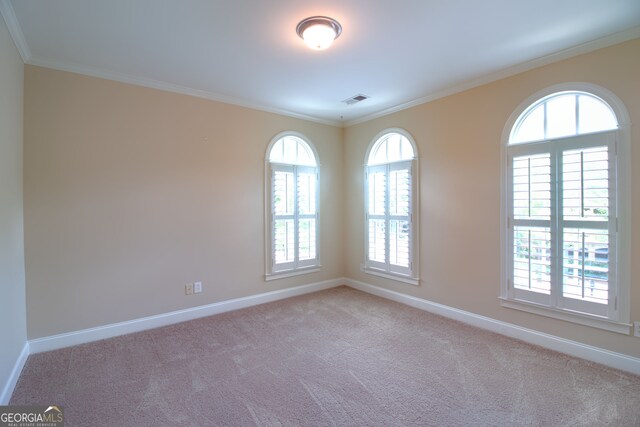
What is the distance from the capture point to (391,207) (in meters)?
4.29

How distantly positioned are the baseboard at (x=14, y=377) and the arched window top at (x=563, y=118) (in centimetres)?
465

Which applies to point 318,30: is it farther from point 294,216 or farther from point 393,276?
point 393,276

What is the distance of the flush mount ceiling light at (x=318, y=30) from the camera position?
2246 millimetres

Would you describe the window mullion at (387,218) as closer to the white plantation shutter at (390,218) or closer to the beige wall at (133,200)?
the white plantation shutter at (390,218)

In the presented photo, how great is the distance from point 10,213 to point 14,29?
1.40 meters

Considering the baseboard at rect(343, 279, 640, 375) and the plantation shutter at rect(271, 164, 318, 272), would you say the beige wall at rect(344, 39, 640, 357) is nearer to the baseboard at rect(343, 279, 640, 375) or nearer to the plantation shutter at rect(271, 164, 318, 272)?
the baseboard at rect(343, 279, 640, 375)

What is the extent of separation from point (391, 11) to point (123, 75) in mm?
2726

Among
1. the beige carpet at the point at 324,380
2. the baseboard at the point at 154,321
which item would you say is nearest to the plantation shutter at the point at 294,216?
the baseboard at the point at 154,321

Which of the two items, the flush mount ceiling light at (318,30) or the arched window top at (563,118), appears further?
the arched window top at (563,118)

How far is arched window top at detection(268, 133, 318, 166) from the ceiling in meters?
0.92

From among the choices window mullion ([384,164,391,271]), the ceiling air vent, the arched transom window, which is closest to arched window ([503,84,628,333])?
the arched transom window

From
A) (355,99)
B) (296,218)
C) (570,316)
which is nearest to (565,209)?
(570,316)

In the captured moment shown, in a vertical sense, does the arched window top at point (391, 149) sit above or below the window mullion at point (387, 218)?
above

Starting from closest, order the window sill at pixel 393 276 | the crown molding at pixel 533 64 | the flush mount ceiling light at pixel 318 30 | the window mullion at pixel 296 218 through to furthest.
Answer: the flush mount ceiling light at pixel 318 30 → the crown molding at pixel 533 64 → the window sill at pixel 393 276 → the window mullion at pixel 296 218
